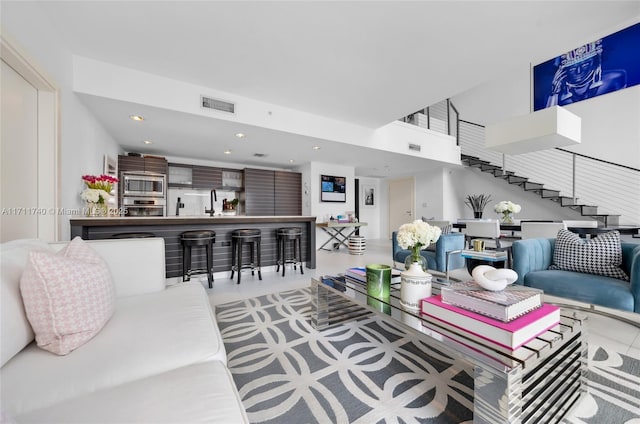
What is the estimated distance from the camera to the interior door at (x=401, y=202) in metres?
7.97

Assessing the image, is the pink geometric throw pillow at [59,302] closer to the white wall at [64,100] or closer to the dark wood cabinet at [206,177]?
the white wall at [64,100]

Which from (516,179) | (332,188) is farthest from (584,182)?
(332,188)

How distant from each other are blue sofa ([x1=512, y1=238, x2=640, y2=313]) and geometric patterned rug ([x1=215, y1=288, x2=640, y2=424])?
0.35m

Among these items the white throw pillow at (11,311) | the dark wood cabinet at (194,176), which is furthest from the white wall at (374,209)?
the white throw pillow at (11,311)

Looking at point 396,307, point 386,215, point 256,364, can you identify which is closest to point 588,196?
point 386,215

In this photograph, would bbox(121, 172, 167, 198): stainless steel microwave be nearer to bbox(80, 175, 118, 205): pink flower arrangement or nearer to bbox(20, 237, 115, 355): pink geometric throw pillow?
bbox(80, 175, 118, 205): pink flower arrangement

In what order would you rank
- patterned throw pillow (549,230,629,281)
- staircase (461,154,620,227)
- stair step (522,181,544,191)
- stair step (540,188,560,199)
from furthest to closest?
1. stair step (522,181,544,191)
2. stair step (540,188,560,199)
3. staircase (461,154,620,227)
4. patterned throw pillow (549,230,629,281)

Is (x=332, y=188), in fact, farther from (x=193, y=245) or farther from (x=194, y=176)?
(x=193, y=245)

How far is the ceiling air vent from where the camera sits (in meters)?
3.23

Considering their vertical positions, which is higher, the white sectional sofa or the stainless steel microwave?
the stainless steel microwave

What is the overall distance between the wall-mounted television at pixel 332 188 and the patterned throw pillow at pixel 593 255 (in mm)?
4779

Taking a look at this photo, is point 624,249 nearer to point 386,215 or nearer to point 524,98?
point 524,98

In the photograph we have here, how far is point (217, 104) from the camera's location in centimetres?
332

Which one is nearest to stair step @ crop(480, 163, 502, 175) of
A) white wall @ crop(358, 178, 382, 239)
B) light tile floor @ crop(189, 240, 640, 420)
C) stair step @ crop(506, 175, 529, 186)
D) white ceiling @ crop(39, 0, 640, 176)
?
stair step @ crop(506, 175, 529, 186)
